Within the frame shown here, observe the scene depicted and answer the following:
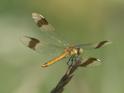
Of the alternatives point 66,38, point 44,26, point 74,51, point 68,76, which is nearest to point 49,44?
point 44,26

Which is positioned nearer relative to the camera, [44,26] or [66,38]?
[44,26]

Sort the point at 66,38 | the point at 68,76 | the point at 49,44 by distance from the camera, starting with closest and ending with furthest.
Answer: the point at 68,76 → the point at 49,44 → the point at 66,38

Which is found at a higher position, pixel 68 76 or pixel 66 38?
pixel 66 38

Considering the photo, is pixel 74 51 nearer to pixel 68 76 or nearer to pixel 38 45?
pixel 38 45

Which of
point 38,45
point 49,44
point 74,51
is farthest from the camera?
point 49,44

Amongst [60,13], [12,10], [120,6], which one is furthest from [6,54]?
[120,6]

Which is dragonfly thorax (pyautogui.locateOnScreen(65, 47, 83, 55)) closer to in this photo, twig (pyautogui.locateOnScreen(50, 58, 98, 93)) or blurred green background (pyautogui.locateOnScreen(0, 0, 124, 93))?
twig (pyautogui.locateOnScreen(50, 58, 98, 93))

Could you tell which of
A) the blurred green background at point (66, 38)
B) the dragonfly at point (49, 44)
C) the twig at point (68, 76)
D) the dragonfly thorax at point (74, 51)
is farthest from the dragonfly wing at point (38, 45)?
the twig at point (68, 76)

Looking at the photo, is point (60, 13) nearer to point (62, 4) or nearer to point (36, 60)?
point (62, 4)

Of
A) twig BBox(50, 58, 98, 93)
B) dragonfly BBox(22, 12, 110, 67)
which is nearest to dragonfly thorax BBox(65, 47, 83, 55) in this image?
dragonfly BBox(22, 12, 110, 67)

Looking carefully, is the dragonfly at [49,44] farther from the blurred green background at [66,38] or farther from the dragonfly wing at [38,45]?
the blurred green background at [66,38]
